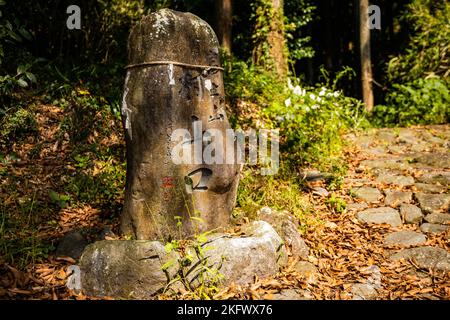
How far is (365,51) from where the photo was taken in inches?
338

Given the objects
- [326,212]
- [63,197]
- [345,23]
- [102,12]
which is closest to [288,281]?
[326,212]

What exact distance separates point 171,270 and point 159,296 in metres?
Result: 0.20

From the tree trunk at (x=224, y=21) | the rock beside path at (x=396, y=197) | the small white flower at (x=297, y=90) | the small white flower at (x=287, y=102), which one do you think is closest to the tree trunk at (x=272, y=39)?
the tree trunk at (x=224, y=21)

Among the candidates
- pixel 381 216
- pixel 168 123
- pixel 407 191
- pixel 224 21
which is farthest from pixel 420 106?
pixel 168 123

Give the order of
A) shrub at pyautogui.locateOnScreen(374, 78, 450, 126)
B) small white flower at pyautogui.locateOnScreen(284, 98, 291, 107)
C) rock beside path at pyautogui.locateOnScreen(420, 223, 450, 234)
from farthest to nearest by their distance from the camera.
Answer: shrub at pyautogui.locateOnScreen(374, 78, 450, 126)
small white flower at pyautogui.locateOnScreen(284, 98, 291, 107)
rock beside path at pyautogui.locateOnScreen(420, 223, 450, 234)

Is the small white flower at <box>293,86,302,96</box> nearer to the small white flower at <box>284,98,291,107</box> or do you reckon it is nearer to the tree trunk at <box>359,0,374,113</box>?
the small white flower at <box>284,98,291,107</box>

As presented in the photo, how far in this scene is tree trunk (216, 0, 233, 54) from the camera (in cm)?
762

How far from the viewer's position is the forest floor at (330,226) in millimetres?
3057

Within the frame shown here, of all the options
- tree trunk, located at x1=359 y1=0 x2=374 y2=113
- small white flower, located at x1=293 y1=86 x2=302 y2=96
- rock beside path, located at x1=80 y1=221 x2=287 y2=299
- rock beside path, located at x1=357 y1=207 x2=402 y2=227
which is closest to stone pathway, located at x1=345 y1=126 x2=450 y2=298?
rock beside path, located at x1=357 y1=207 x2=402 y2=227

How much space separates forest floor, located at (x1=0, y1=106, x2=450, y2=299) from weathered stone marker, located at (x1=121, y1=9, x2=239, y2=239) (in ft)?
2.37

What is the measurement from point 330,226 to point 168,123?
216 cm

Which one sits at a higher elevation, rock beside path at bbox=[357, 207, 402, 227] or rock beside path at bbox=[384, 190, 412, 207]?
rock beside path at bbox=[384, 190, 412, 207]

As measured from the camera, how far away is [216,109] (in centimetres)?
342

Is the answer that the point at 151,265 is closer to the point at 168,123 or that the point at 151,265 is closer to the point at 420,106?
the point at 168,123
